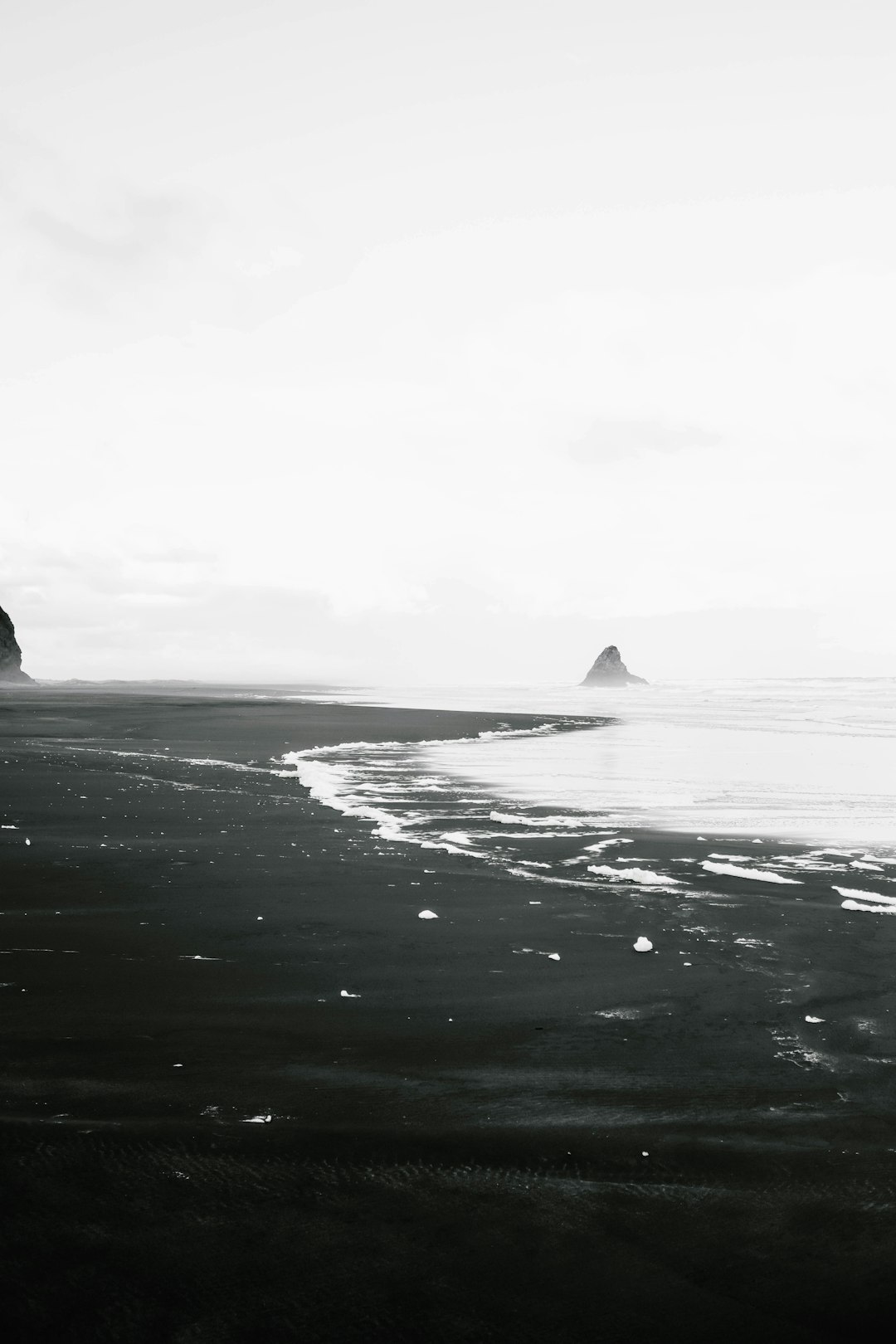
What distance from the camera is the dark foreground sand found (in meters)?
2.93

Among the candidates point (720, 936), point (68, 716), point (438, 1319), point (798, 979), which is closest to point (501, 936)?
point (720, 936)

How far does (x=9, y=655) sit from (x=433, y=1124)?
128 metres

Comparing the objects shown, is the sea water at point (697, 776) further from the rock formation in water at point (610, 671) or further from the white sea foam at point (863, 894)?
the rock formation in water at point (610, 671)

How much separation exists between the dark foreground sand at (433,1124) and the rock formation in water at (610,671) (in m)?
140

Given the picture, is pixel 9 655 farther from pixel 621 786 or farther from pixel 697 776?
pixel 621 786

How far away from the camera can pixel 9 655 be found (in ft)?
389

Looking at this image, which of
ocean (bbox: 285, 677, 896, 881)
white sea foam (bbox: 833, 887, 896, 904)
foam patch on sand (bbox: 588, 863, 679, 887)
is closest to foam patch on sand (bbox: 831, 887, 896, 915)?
white sea foam (bbox: 833, 887, 896, 904)

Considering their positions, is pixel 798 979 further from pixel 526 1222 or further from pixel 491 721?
pixel 491 721

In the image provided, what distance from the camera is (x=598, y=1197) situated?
3.49 meters

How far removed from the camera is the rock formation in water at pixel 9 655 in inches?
4614

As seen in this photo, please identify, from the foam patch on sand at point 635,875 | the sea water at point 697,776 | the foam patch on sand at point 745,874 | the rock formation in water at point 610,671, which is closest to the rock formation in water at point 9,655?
the rock formation in water at point 610,671

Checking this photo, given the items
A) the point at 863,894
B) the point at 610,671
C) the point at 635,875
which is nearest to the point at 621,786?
the point at 635,875

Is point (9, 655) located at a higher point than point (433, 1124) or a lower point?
higher

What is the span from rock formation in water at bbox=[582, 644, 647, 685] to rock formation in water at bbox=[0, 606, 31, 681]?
83309 mm
